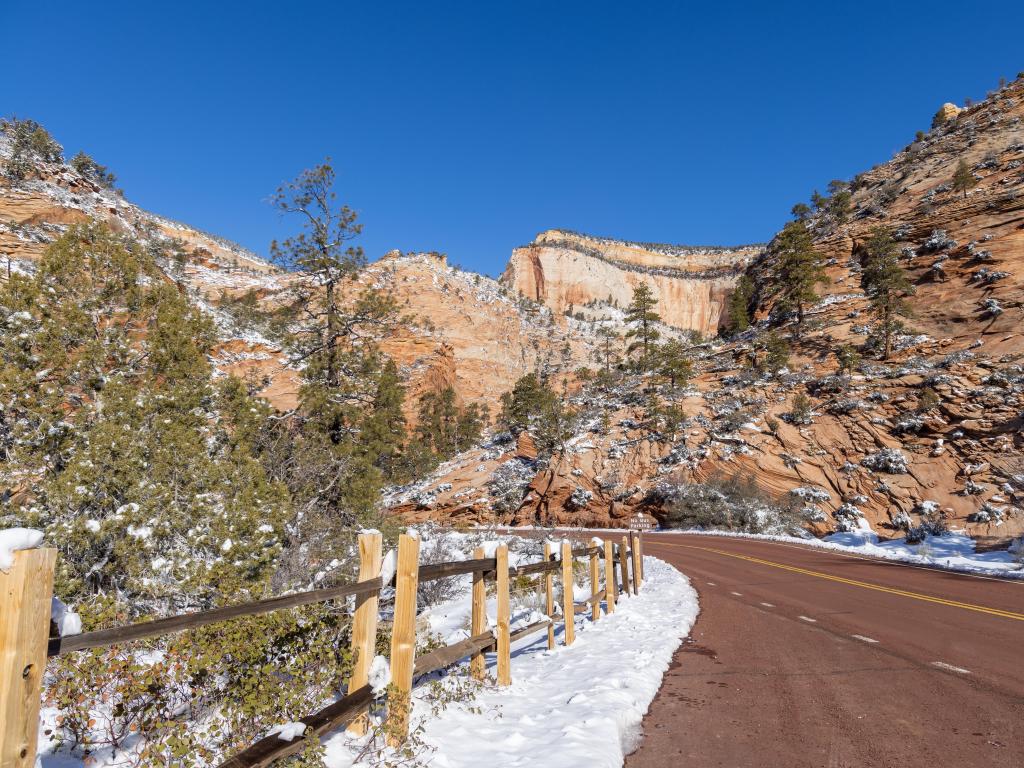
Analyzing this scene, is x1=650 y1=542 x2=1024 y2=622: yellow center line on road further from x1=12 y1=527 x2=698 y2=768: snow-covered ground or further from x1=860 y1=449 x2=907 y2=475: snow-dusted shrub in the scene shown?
x1=860 y1=449 x2=907 y2=475: snow-dusted shrub

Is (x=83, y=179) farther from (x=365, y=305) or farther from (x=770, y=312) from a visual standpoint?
(x=770, y=312)

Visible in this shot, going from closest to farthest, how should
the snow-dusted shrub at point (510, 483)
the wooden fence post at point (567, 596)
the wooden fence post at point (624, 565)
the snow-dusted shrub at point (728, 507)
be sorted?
1. the wooden fence post at point (567, 596)
2. the wooden fence post at point (624, 565)
3. the snow-dusted shrub at point (728, 507)
4. the snow-dusted shrub at point (510, 483)

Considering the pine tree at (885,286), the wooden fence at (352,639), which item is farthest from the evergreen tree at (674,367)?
the wooden fence at (352,639)

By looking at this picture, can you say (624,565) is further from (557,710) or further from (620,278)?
(620,278)

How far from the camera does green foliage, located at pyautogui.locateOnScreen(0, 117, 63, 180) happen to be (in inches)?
1746

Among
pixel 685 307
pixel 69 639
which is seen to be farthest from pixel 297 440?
pixel 685 307

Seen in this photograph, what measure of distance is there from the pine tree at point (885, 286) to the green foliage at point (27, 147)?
64.9 meters

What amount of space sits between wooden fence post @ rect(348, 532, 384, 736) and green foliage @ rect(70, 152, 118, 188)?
257ft

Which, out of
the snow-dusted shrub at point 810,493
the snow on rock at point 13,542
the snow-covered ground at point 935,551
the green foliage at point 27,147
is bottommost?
the snow-covered ground at point 935,551

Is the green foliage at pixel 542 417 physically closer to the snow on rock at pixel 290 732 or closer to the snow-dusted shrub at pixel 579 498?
the snow-dusted shrub at pixel 579 498

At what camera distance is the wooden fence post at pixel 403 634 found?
386 cm

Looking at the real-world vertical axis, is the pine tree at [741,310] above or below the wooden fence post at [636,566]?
above

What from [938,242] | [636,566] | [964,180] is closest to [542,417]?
[636,566]

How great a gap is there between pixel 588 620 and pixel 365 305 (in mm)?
10577
